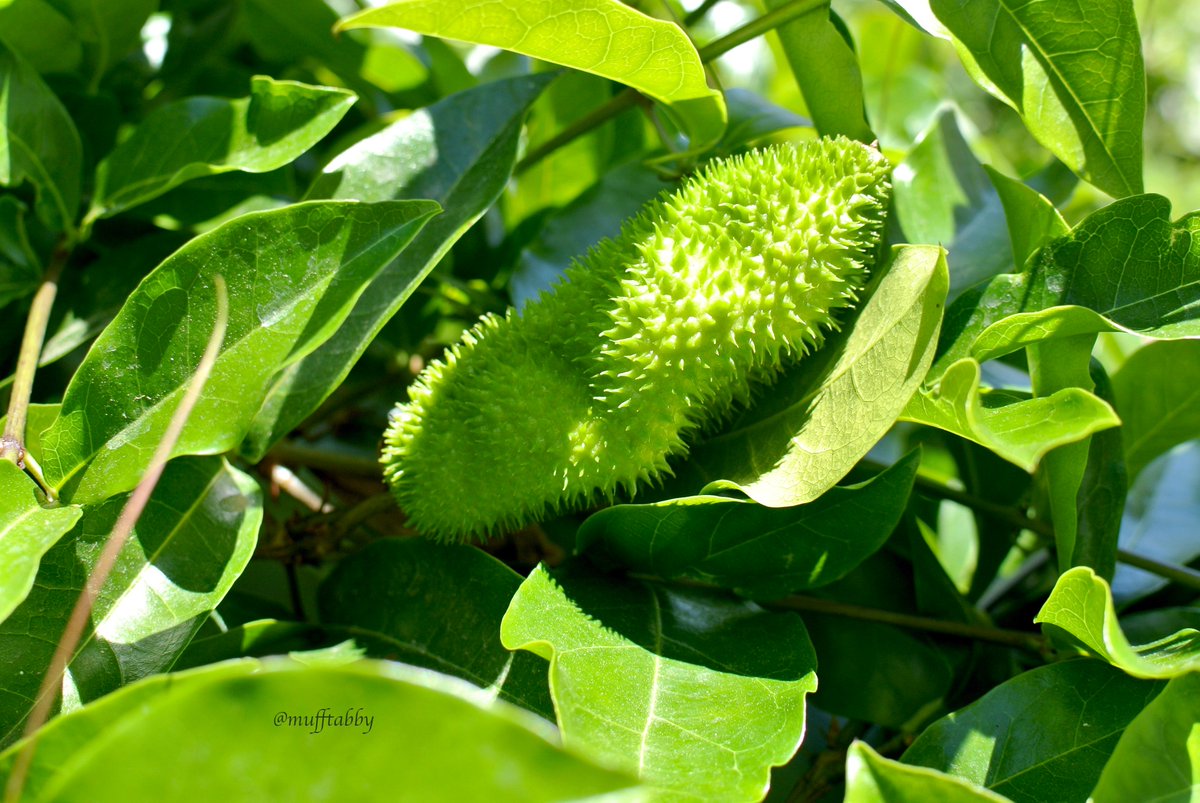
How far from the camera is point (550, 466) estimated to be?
0.62m

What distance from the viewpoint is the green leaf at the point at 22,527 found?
0.47 meters

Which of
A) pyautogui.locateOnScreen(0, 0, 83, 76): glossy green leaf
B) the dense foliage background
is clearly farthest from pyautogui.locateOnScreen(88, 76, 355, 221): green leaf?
pyautogui.locateOnScreen(0, 0, 83, 76): glossy green leaf

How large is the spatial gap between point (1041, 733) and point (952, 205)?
47 centimetres

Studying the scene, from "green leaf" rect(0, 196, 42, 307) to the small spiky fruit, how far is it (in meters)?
0.38

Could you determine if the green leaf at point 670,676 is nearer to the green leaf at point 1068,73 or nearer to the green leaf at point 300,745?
the green leaf at point 300,745

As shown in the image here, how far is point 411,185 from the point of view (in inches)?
28.6

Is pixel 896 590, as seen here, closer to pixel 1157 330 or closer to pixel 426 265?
pixel 1157 330

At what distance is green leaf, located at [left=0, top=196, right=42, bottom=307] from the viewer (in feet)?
2.56

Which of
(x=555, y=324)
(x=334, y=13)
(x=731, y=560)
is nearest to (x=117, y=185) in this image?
(x=334, y=13)

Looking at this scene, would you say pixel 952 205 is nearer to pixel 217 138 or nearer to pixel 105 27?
pixel 217 138

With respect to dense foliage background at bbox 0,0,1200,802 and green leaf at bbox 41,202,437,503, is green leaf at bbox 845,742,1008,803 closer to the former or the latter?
dense foliage background at bbox 0,0,1200,802

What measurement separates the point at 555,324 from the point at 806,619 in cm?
30

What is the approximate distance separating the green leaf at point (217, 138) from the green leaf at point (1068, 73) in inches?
17.1

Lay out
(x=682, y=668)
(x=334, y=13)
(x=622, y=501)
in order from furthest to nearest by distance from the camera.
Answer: (x=334, y=13) → (x=622, y=501) → (x=682, y=668)
